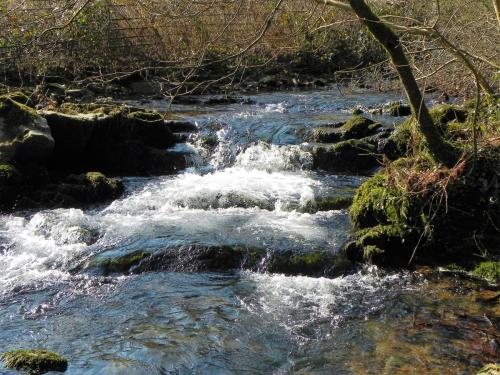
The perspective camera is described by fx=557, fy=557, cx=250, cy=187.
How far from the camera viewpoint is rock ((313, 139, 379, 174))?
1029 centimetres

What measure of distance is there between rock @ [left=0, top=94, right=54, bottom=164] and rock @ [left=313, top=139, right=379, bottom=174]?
500cm

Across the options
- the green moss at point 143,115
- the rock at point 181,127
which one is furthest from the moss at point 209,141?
the green moss at point 143,115

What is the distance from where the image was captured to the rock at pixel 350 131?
36.3ft

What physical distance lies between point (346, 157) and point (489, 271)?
15.3 ft

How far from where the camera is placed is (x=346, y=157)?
10.4 m

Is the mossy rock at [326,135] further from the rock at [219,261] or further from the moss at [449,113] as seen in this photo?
the rock at [219,261]

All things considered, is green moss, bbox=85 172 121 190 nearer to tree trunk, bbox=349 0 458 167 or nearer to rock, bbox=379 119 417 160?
rock, bbox=379 119 417 160

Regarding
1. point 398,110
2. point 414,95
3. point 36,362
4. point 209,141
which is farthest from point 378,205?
point 398,110

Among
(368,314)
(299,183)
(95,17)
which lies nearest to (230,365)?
(368,314)

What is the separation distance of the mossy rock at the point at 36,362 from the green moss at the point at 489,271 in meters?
4.35

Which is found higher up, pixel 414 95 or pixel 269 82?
pixel 269 82

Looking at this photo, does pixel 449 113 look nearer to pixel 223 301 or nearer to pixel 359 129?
pixel 359 129

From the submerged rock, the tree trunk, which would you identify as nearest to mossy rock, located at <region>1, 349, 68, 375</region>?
the tree trunk

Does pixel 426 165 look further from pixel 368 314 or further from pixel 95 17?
pixel 95 17
